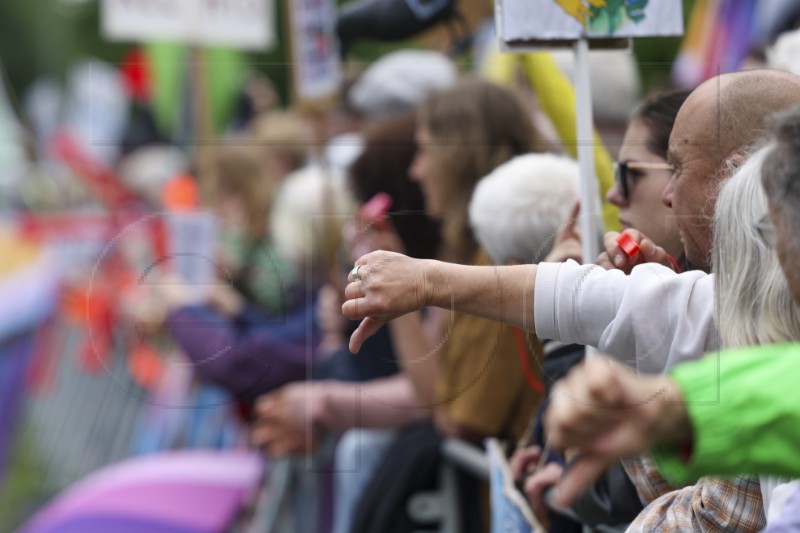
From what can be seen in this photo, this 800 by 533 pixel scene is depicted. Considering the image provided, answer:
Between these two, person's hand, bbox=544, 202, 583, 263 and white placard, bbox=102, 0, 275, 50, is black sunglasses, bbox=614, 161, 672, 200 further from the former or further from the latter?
white placard, bbox=102, 0, 275, 50

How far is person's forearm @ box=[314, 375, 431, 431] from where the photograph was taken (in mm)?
4246

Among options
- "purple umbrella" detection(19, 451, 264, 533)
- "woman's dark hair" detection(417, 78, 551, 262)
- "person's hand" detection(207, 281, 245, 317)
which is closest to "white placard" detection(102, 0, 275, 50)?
"person's hand" detection(207, 281, 245, 317)

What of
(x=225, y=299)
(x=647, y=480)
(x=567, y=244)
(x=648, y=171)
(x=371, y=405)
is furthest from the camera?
(x=225, y=299)

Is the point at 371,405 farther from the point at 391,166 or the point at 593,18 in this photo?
the point at 593,18

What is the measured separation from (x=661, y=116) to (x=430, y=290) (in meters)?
0.83

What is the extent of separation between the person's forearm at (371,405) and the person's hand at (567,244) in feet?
4.54

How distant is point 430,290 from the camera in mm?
2031

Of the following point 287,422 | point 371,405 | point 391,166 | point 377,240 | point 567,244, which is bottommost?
point 287,422

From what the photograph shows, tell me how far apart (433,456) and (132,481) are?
73.7 inches

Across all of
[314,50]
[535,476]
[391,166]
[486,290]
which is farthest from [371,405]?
[314,50]

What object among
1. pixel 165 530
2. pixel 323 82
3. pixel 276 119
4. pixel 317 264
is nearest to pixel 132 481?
pixel 165 530

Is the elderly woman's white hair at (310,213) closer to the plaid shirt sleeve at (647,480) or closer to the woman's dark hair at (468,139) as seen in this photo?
the woman's dark hair at (468,139)

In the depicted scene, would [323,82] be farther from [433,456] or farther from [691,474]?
[691,474]

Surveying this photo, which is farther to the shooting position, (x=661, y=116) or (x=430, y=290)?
(x=661, y=116)
